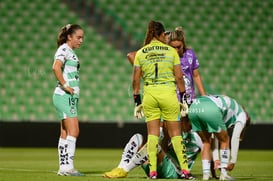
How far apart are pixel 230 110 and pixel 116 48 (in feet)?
41.5

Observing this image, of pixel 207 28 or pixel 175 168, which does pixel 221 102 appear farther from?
pixel 207 28

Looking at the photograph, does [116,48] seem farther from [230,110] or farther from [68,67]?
[230,110]

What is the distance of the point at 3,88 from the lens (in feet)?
66.5

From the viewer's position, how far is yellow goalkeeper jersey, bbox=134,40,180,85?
8648mm

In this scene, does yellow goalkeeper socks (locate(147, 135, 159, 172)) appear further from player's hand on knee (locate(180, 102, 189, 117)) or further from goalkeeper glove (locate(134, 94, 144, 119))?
player's hand on knee (locate(180, 102, 189, 117))

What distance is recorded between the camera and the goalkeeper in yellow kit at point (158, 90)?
8.64 m

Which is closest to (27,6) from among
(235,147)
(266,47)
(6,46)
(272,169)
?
(6,46)

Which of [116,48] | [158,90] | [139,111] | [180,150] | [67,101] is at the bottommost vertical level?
[180,150]

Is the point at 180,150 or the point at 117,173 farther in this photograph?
the point at 117,173

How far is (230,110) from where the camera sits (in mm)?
9133

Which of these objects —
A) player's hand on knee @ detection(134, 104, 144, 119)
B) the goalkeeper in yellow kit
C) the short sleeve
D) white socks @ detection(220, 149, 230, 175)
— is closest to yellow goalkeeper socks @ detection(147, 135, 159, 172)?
the goalkeeper in yellow kit

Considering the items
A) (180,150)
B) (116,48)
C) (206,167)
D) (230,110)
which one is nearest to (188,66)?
(230,110)

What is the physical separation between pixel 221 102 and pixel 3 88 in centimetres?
1219

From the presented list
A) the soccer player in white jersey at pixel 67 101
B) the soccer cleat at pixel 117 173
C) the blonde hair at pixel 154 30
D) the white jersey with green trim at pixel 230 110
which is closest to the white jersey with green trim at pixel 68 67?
the soccer player in white jersey at pixel 67 101
